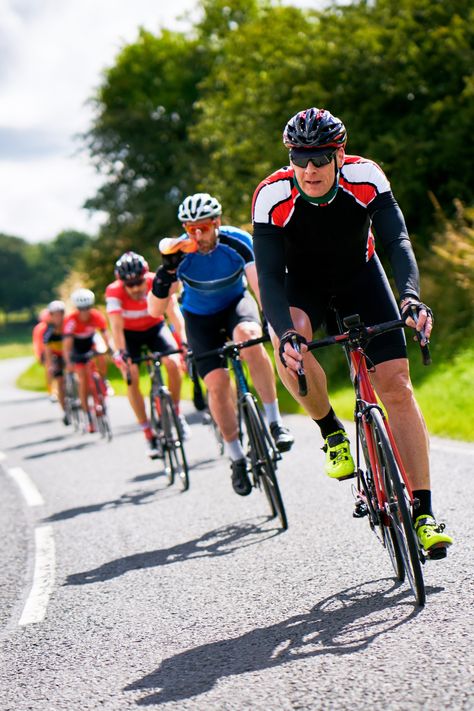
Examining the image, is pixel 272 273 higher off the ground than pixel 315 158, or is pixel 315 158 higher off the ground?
pixel 315 158

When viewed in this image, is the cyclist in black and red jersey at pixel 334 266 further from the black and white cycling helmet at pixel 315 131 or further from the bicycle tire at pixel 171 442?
the bicycle tire at pixel 171 442

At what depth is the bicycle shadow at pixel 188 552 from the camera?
6.06 meters

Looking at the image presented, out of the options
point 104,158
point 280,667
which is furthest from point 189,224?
point 104,158

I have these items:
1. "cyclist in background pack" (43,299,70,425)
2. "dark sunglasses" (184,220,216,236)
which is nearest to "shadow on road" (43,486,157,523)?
"dark sunglasses" (184,220,216,236)

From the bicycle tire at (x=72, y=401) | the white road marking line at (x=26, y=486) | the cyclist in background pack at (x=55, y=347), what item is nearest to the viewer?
the white road marking line at (x=26, y=486)

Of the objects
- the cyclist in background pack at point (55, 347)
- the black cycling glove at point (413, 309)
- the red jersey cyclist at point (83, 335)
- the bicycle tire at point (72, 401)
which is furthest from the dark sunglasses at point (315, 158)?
the cyclist in background pack at point (55, 347)

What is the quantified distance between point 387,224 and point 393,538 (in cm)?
144

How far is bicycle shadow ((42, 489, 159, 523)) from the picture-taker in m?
8.48

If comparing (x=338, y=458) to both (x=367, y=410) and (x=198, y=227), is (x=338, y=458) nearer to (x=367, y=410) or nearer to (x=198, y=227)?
(x=367, y=410)

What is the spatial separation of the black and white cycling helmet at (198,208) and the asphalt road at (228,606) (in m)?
2.20

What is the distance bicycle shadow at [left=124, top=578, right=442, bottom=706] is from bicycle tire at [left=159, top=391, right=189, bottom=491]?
460cm

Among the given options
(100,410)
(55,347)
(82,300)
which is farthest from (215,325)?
(55,347)

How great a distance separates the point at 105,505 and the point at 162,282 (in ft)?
8.44

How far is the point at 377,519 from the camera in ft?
15.0
